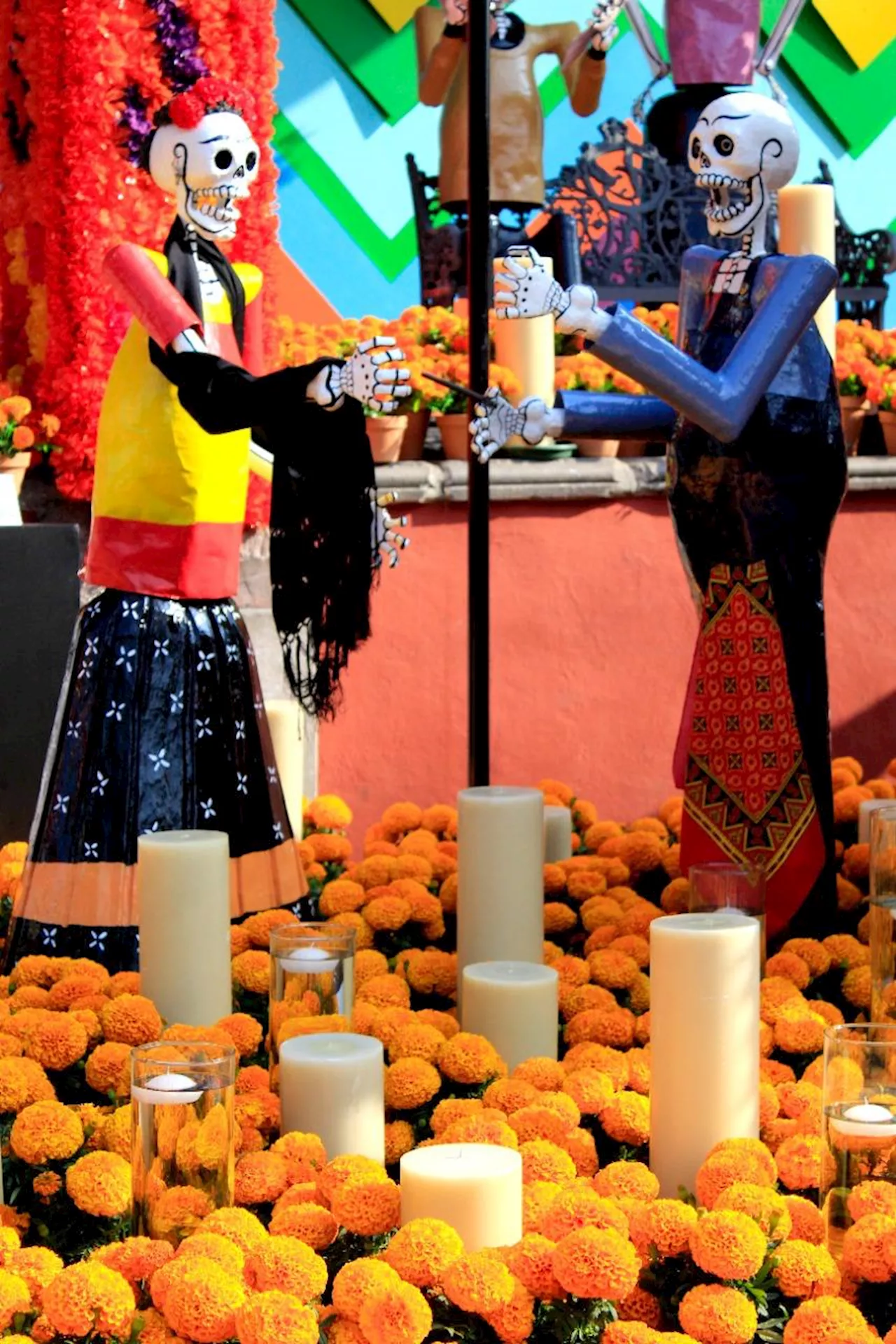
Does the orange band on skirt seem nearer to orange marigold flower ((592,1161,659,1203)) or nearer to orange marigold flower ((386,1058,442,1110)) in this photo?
orange marigold flower ((386,1058,442,1110))

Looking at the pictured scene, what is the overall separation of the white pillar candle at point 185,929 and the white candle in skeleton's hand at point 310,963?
18 centimetres

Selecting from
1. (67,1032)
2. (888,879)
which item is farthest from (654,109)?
(67,1032)

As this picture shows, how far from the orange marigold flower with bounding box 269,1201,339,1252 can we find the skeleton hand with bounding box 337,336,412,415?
1052 mm

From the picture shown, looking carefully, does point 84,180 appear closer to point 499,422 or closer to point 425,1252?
point 499,422

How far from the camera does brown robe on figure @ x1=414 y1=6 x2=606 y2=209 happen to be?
508cm

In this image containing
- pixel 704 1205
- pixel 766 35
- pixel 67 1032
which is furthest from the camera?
pixel 766 35

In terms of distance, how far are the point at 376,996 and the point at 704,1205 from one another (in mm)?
639

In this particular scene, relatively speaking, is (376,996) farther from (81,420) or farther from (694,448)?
(81,420)

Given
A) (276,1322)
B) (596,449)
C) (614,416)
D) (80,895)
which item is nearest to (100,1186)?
(276,1322)

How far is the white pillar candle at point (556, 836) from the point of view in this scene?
10.1 feet

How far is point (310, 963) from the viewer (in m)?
2.08

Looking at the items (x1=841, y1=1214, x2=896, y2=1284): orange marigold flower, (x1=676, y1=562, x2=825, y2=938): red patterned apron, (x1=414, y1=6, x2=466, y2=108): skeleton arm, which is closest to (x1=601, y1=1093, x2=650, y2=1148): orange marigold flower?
(x1=841, y1=1214, x2=896, y2=1284): orange marigold flower

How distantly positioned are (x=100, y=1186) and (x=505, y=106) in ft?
12.8

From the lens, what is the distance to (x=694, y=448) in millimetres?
2668
